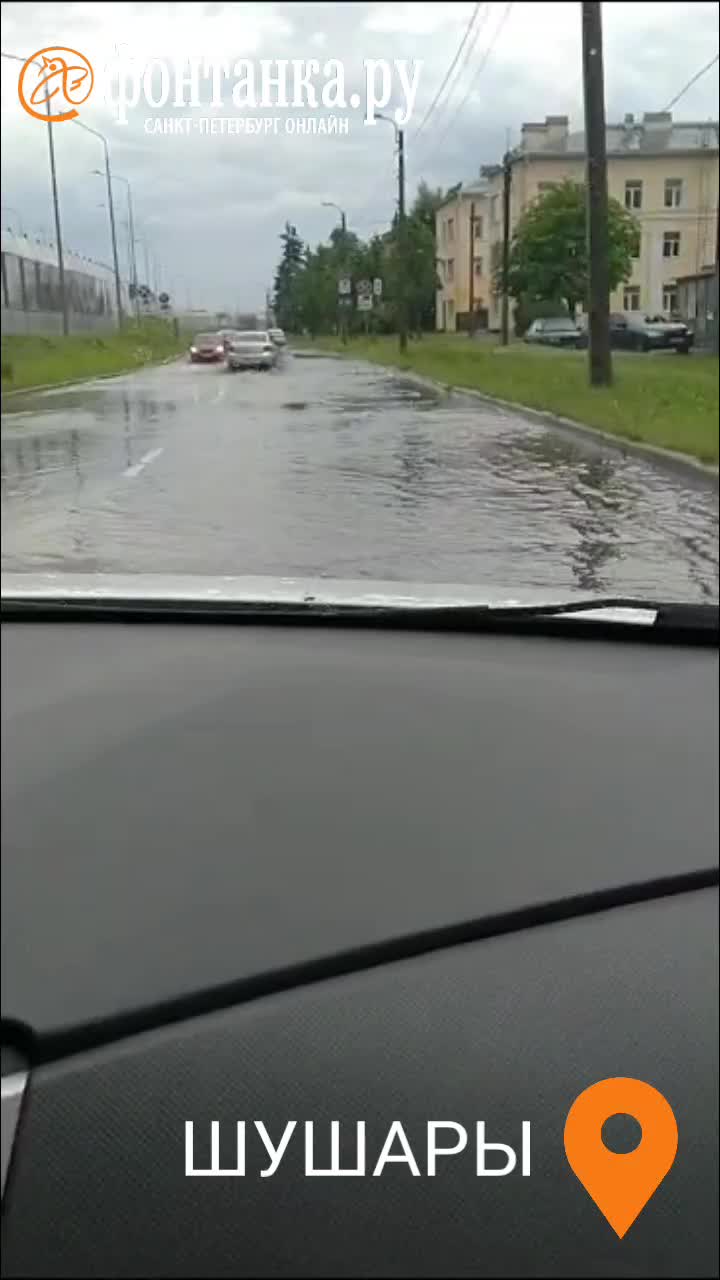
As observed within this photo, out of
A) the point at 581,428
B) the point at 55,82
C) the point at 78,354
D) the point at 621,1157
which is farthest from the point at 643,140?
the point at 621,1157

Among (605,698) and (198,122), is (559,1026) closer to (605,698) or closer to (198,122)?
(605,698)

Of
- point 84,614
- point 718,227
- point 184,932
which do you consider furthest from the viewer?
point 184,932

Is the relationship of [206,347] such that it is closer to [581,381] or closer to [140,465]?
[140,465]

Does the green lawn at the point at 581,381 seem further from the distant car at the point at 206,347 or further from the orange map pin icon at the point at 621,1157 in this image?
the orange map pin icon at the point at 621,1157

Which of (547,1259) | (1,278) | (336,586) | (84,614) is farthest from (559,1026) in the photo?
(1,278)

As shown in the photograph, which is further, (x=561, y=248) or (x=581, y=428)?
(x=581, y=428)

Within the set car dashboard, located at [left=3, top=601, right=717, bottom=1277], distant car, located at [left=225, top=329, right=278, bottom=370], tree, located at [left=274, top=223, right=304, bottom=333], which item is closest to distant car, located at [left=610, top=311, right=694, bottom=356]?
tree, located at [left=274, top=223, right=304, bottom=333]
